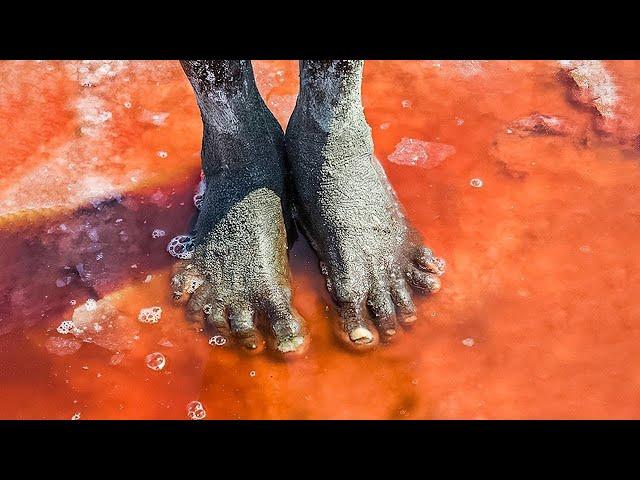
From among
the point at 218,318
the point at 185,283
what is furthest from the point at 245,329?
the point at 185,283

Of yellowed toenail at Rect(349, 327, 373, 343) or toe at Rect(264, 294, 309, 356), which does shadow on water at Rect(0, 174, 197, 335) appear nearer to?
toe at Rect(264, 294, 309, 356)

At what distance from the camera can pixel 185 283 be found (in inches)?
72.2

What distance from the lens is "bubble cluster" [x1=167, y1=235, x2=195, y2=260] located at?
6.38 feet

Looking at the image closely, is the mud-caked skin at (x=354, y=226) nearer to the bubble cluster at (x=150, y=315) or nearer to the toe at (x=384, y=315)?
the toe at (x=384, y=315)

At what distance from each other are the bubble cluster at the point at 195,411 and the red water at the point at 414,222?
3 centimetres

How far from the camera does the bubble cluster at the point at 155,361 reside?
1722 millimetres

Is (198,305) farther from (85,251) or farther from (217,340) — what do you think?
(85,251)

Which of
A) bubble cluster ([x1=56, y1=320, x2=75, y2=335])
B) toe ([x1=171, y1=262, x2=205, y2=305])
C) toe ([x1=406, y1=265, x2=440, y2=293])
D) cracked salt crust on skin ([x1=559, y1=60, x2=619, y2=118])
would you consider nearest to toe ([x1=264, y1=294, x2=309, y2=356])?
toe ([x1=171, y1=262, x2=205, y2=305])

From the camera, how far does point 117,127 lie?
7.61 ft

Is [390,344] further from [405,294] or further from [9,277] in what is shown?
[9,277]

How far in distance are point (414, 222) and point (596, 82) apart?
101 cm

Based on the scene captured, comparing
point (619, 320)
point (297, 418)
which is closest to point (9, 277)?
point (297, 418)

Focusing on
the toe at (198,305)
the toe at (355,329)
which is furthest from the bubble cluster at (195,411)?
the toe at (355,329)

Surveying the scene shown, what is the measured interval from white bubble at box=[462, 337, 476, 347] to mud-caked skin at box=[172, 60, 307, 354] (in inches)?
18.6
